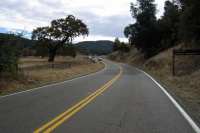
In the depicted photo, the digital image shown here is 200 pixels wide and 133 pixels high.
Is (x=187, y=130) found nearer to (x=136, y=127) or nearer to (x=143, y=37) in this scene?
(x=136, y=127)

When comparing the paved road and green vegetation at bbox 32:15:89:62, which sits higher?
green vegetation at bbox 32:15:89:62

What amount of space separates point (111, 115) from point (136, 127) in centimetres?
121

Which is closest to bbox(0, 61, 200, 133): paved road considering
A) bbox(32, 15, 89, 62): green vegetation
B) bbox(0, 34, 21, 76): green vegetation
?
bbox(0, 34, 21, 76): green vegetation

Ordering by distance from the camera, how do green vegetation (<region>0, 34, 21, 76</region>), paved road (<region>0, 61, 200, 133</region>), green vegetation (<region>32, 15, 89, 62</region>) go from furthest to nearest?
green vegetation (<region>32, 15, 89, 62</region>)
green vegetation (<region>0, 34, 21, 76</region>)
paved road (<region>0, 61, 200, 133</region>)

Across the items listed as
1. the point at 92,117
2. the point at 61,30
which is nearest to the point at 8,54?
the point at 92,117

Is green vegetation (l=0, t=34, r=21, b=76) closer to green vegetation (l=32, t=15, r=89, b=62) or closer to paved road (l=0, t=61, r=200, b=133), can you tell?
paved road (l=0, t=61, r=200, b=133)

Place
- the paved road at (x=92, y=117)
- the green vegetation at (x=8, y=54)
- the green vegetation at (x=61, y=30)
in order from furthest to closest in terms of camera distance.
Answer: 1. the green vegetation at (x=61, y=30)
2. the green vegetation at (x=8, y=54)
3. the paved road at (x=92, y=117)

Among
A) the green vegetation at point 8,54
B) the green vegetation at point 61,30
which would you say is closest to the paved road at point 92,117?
the green vegetation at point 8,54

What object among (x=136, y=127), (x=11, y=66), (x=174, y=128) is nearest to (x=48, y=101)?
(x=136, y=127)

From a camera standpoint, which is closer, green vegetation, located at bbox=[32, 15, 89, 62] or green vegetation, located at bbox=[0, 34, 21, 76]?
green vegetation, located at bbox=[0, 34, 21, 76]

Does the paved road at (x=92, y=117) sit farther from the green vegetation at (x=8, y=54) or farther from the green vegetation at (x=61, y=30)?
the green vegetation at (x=61, y=30)

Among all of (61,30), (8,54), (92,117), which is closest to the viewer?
(92,117)

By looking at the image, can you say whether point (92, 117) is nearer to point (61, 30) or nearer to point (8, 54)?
point (8, 54)

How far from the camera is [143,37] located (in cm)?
4428
